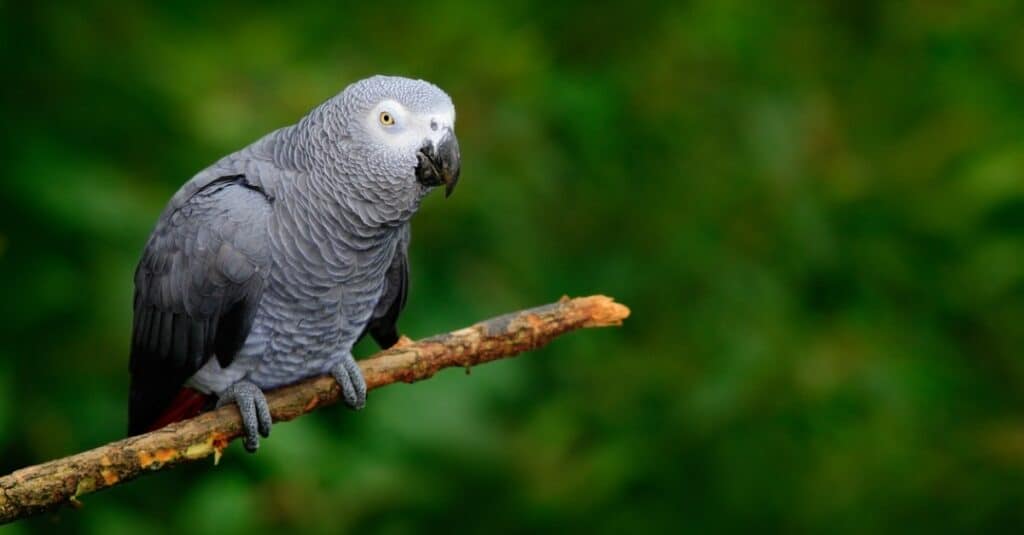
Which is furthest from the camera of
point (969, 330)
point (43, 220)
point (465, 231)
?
point (969, 330)

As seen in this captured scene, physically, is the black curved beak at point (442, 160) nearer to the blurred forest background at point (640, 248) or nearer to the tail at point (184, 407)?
the tail at point (184, 407)

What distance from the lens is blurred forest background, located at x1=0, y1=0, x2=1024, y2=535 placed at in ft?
7.58

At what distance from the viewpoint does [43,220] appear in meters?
2.22

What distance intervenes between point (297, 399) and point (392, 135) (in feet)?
1.52

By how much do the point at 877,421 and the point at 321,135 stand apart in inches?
66.5

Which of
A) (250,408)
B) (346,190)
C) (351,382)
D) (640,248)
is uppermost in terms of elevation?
(640,248)

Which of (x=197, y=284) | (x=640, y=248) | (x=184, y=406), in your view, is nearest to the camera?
(x=197, y=284)

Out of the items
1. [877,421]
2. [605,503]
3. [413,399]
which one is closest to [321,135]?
[413,399]

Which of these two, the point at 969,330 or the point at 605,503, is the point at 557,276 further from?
the point at 969,330

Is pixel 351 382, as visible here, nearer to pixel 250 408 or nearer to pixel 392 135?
pixel 250 408

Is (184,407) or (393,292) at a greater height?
(393,292)

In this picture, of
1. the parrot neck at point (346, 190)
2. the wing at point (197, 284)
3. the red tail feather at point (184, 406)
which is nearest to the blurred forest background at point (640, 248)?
the red tail feather at point (184, 406)

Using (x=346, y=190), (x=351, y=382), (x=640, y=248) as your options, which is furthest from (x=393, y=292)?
(x=640, y=248)

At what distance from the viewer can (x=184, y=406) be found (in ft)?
5.66
